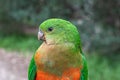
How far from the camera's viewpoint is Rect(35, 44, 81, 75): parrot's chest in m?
2.92

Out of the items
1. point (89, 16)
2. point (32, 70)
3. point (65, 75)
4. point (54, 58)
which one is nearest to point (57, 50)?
point (54, 58)

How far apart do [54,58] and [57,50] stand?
0.06 metres

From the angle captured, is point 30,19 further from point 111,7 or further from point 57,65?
point 57,65

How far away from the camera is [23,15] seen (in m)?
10.7

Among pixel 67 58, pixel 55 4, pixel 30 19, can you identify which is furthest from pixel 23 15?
pixel 67 58

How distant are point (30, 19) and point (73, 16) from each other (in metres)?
1.13

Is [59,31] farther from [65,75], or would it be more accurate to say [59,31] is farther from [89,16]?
[89,16]

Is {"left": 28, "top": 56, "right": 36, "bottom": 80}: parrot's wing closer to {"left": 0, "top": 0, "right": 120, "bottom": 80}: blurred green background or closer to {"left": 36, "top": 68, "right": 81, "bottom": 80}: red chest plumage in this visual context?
{"left": 36, "top": 68, "right": 81, "bottom": 80}: red chest plumage

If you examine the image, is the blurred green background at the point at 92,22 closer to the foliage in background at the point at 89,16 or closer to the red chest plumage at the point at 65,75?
the foliage in background at the point at 89,16

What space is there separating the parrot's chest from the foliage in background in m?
6.38

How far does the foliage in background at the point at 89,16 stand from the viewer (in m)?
9.38

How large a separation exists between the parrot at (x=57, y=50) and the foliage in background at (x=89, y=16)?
6.35m

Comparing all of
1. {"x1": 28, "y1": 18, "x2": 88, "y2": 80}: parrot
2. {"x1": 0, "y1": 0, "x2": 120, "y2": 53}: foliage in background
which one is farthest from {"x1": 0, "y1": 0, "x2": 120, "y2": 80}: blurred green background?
{"x1": 28, "y1": 18, "x2": 88, "y2": 80}: parrot

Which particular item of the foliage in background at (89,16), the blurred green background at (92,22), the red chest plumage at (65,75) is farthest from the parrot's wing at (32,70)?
the foliage in background at (89,16)
